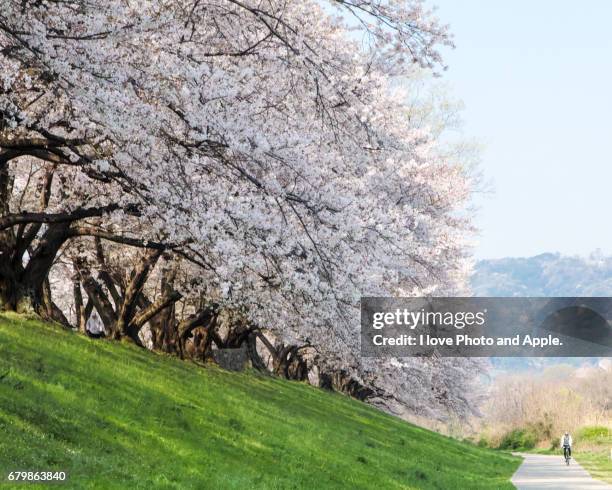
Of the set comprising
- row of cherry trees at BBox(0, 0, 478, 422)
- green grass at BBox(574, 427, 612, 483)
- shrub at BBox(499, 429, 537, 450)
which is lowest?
shrub at BBox(499, 429, 537, 450)

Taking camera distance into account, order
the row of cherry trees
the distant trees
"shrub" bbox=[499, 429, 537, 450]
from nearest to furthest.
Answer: the row of cherry trees
the distant trees
"shrub" bbox=[499, 429, 537, 450]

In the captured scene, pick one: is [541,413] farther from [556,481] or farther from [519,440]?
[556,481]

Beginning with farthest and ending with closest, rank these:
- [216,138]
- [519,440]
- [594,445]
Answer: [519,440] → [594,445] → [216,138]

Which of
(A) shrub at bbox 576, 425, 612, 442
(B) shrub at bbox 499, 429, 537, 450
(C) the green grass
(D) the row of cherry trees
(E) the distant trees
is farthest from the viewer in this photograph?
(B) shrub at bbox 499, 429, 537, 450

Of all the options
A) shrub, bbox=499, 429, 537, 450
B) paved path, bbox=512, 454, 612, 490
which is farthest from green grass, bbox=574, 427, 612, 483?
shrub, bbox=499, 429, 537, 450

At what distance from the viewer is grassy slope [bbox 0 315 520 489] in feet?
36.9

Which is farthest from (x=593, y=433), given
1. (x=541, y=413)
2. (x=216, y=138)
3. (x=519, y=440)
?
(x=216, y=138)

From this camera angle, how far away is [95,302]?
88.0 ft

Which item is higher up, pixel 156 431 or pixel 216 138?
pixel 216 138

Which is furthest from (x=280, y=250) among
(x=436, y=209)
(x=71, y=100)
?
(x=436, y=209)

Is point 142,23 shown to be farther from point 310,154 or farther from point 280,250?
point 310,154

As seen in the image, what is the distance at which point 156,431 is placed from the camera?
14305mm

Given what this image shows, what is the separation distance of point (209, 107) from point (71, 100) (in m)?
1.87

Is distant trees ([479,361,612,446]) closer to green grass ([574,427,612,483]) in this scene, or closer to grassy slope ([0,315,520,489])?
green grass ([574,427,612,483])
